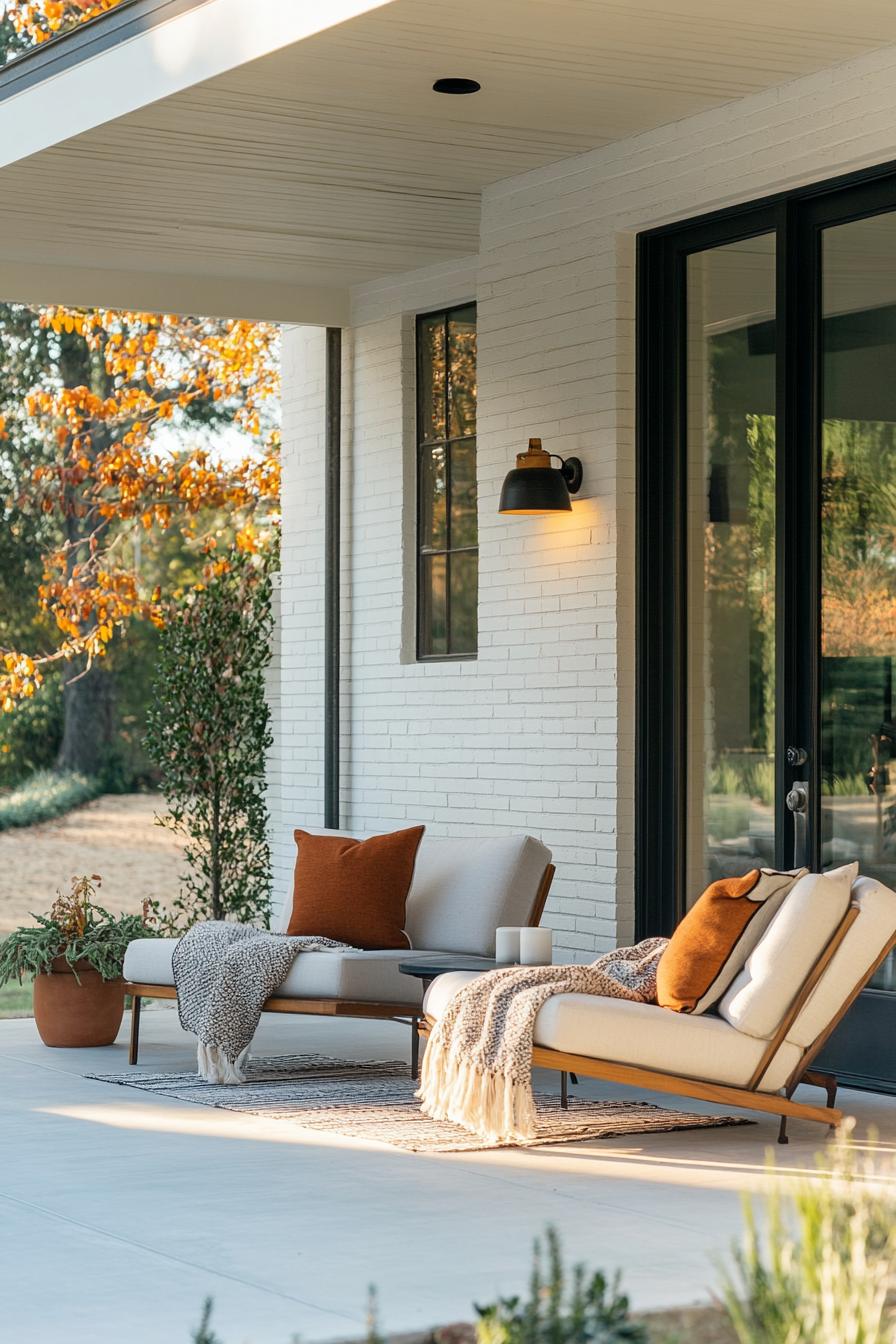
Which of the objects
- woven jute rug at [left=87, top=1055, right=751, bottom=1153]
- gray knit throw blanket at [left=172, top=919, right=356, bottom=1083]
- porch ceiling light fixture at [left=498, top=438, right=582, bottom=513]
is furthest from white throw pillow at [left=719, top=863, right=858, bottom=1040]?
porch ceiling light fixture at [left=498, top=438, right=582, bottom=513]

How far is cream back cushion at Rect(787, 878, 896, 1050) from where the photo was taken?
5.63 meters

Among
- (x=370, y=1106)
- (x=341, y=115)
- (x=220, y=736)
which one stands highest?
(x=341, y=115)

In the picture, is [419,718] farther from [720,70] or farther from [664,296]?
[720,70]

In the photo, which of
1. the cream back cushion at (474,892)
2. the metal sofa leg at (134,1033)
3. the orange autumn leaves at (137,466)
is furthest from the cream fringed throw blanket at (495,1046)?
the orange autumn leaves at (137,466)

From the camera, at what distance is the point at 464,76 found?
6.47 m

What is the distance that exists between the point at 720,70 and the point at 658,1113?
3239mm

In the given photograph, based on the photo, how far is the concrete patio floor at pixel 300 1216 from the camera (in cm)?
388

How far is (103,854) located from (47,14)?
8882 mm

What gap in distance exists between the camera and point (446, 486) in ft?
29.7

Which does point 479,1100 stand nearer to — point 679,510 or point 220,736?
point 679,510

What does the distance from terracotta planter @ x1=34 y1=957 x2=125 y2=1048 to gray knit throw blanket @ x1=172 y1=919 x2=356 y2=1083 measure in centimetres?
86

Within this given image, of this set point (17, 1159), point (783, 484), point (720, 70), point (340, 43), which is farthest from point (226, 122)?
point (17, 1159)

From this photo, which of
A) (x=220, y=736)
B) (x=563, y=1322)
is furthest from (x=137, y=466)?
(x=563, y=1322)

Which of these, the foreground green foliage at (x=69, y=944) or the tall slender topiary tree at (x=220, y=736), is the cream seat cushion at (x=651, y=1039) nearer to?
the foreground green foliage at (x=69, y=944)
